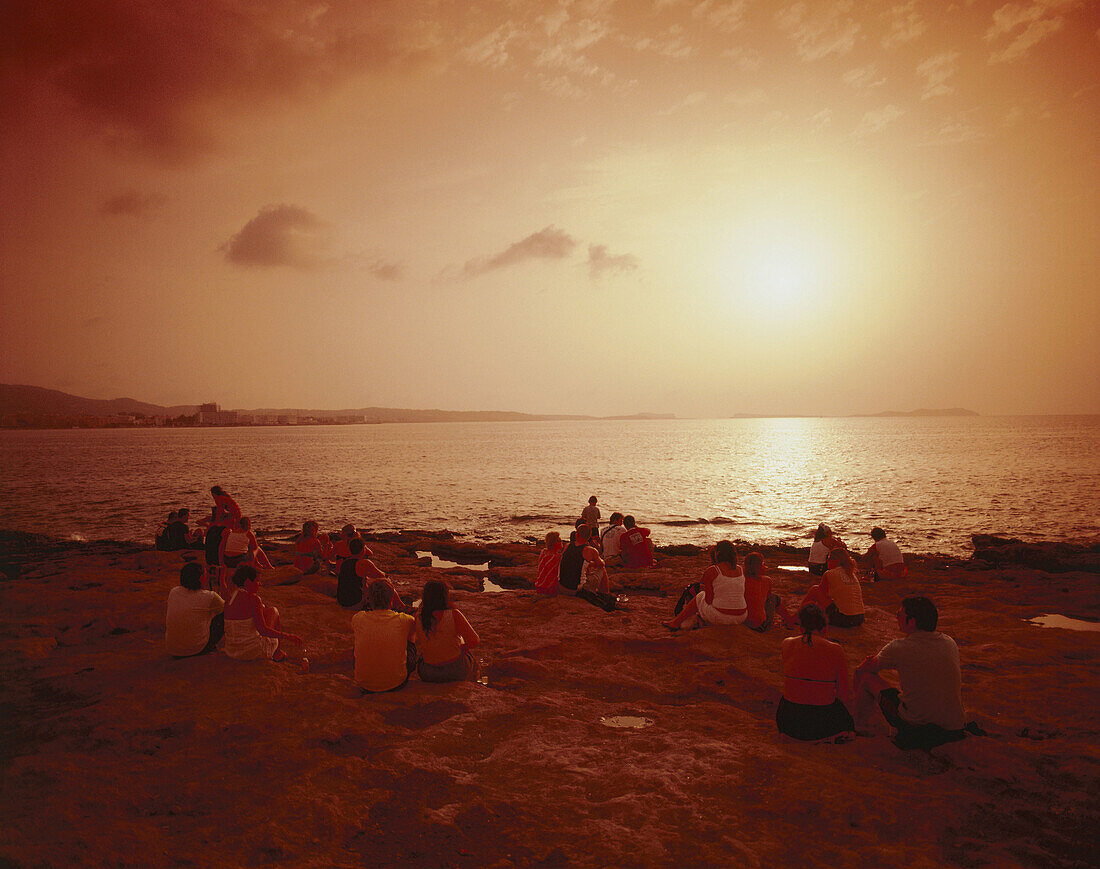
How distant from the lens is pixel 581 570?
44.4 feet

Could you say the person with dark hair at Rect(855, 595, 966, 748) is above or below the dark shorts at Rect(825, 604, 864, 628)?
above

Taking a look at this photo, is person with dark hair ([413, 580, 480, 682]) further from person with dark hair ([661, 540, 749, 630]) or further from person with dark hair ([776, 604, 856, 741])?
person with dark hair ([661, 540, 749, 630])

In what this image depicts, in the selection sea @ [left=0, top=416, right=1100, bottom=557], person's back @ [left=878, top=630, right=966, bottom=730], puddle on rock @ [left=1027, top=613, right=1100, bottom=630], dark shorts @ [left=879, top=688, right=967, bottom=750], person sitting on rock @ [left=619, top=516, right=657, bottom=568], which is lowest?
sea @ [left=0, top=416, right=1100, bottom=557]

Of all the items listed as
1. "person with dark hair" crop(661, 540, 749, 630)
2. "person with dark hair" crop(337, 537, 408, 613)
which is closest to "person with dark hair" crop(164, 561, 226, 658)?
"person with dark hair" crop(337, 537, 408, 613)

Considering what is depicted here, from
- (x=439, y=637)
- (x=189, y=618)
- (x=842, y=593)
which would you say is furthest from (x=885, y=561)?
(x=189, y=618)

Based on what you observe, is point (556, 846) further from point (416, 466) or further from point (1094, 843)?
point (416, 466)

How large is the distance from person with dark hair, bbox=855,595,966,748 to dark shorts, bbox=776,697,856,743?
508mm

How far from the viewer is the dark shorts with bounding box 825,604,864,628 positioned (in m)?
10.7

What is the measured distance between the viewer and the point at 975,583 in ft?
54.2

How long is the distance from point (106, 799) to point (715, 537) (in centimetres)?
2813

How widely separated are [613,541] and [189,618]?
12.3m

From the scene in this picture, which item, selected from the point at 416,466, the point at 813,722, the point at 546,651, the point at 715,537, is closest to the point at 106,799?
the point at 546,651

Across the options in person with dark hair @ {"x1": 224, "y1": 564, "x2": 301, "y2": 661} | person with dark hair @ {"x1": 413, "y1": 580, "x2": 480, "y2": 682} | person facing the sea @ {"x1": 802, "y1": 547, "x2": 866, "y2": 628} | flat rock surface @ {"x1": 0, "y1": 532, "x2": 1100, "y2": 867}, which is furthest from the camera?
person facing the sea @ {"x1": 802, "y1": 547, "x2": 866, "y2": 628}

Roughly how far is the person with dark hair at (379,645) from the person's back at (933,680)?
5.87 meters
